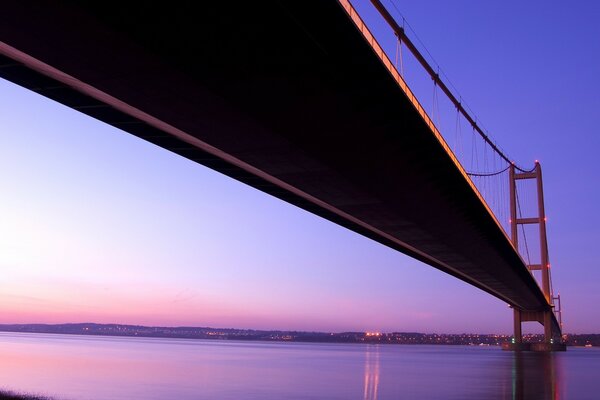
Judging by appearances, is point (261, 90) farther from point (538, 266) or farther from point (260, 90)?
point (538, 266)

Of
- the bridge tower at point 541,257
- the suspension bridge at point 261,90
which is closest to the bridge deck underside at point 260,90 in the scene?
the suspension bridge at point 261,90

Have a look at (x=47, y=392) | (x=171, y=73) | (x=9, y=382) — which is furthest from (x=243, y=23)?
(x=9, y=382)

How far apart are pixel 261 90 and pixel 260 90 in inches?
1.0

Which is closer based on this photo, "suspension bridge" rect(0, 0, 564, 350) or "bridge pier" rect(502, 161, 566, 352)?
"suspension bridge" rect(0, 0, 564, 350)

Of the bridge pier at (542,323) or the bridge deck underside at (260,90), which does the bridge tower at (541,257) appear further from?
the bridge deck underside at (260,90)

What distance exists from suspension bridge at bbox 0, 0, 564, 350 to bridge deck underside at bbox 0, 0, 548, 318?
38mm

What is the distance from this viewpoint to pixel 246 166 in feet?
74.9

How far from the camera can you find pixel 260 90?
1543 centimetres

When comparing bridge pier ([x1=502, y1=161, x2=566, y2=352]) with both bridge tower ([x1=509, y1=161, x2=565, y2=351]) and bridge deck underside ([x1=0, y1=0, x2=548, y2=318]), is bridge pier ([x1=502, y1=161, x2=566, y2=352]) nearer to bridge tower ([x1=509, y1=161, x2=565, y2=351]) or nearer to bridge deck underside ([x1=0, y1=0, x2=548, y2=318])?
bridge tower ([x1=509, y1=161, x2=565, y2=351])

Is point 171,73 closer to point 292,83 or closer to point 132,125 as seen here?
point 292,83

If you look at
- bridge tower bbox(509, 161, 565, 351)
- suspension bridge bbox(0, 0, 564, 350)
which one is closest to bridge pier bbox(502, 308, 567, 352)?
bridge tower bbox(509, 161, 565, 351)

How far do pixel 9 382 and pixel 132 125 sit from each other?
12154 mm

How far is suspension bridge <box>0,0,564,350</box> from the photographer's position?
39.1 feet

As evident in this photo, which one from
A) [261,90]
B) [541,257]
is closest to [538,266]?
[541,257]
